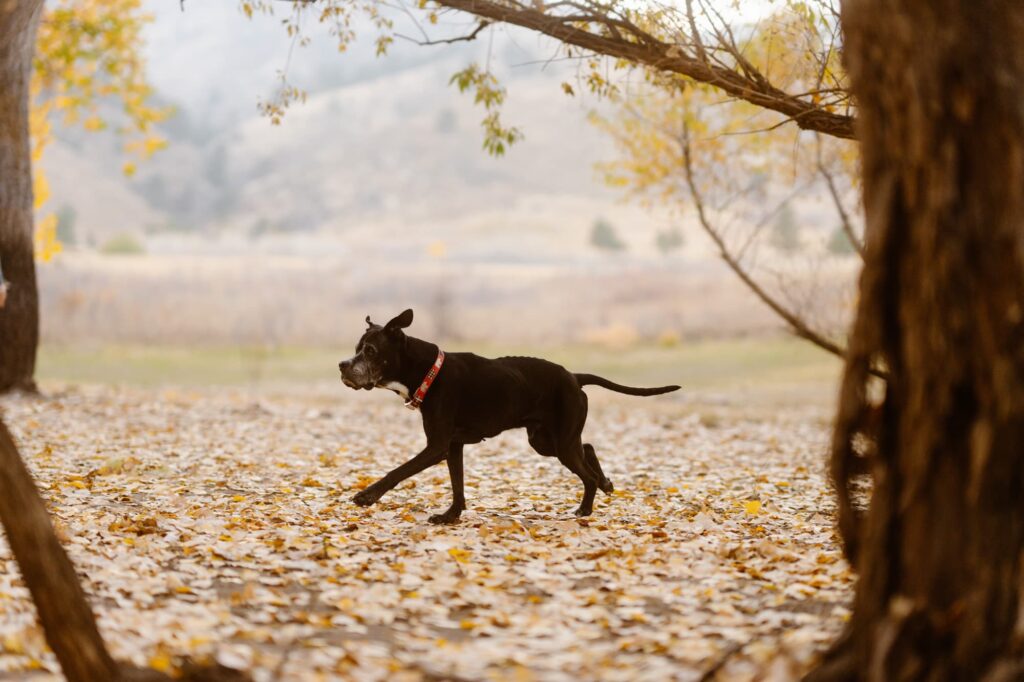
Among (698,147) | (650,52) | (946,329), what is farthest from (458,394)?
(698,147)

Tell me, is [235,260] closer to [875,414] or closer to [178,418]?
[178,418]

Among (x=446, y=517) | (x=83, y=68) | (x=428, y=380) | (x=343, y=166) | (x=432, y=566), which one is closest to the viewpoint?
(x=432, y=566)

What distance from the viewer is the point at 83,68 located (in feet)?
59.8

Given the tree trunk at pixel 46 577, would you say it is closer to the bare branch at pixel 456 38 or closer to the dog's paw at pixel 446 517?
the dog's paw at pixel 446 517

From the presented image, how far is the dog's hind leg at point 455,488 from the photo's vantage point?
6.75 meters

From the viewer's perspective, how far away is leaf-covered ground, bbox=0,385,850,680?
14.1 feet

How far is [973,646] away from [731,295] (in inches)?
1715

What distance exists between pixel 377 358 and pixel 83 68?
582 inches

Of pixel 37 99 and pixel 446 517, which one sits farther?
pixel 37 99

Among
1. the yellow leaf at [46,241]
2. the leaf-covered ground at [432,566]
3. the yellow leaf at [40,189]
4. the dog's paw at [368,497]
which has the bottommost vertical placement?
the leaf-covered ground at [432,566]

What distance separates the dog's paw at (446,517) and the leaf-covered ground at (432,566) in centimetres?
15

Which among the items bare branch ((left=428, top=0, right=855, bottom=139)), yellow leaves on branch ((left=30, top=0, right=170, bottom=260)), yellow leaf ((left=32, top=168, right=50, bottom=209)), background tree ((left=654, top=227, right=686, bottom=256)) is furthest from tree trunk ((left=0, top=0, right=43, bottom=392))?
background tree ((left=654, top=227, right=686, bottom=256))

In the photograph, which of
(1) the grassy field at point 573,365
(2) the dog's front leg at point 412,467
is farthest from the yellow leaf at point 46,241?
(2) the dog's front leg at point 412,467

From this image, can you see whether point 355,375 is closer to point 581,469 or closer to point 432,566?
point 432,566
